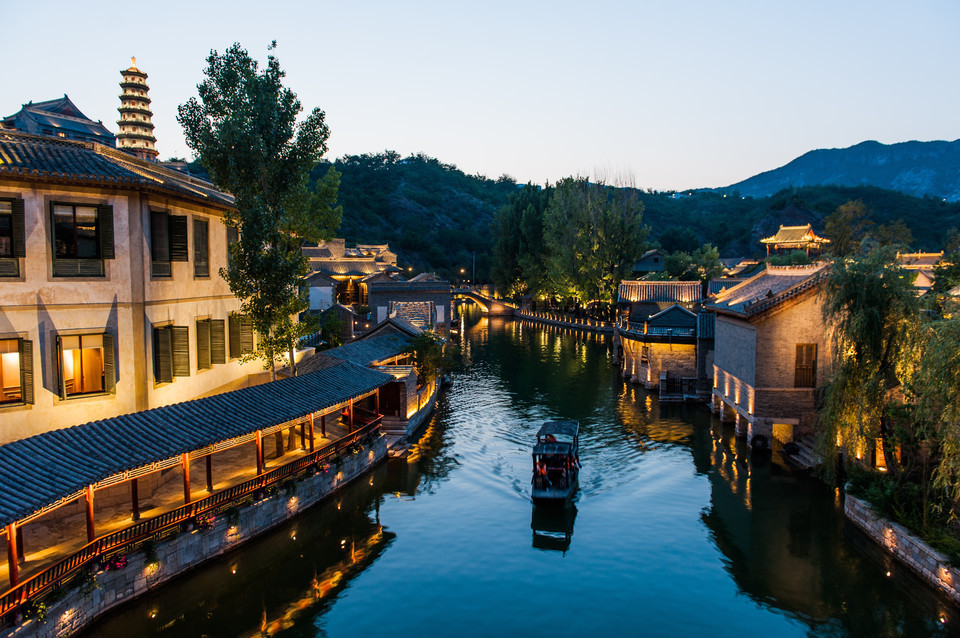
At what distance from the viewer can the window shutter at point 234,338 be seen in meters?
26.1

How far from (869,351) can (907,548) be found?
5.78m

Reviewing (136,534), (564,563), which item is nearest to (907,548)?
(564,563)

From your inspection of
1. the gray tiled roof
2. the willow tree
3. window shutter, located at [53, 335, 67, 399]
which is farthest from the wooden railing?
the willow tree

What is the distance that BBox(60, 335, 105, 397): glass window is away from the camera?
58.7ft

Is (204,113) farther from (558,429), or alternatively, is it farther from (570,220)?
(570,220)

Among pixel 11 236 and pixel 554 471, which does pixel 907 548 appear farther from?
pixel 11 236

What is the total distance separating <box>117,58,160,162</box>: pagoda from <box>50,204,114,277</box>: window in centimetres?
3561

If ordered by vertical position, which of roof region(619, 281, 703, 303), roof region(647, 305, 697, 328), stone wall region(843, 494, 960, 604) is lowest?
stone wall region(843, 494, 960, 604)

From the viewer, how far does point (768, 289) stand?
26.9 metres

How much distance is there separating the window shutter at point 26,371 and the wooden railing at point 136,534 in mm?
5467

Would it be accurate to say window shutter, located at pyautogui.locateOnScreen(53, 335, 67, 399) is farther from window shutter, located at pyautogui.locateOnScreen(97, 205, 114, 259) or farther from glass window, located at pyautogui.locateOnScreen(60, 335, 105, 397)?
window shutter, located at pyautogui.locateOnScreen(97, 205, 114, 259)

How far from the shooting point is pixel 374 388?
24.7 meters

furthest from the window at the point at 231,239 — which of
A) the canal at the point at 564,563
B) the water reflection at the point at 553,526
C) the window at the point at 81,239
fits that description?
the water reflection at the point at 553,526

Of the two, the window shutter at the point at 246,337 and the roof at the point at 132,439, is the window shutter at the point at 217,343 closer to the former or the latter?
the window shutter at the point at 246,337
